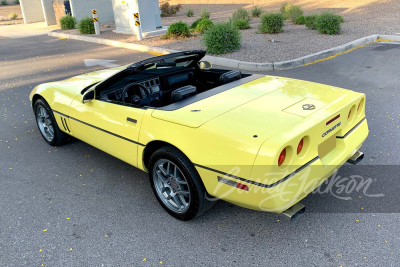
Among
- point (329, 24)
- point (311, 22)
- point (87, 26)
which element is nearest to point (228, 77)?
point (329, 24)

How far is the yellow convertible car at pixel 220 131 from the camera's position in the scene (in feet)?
8.46

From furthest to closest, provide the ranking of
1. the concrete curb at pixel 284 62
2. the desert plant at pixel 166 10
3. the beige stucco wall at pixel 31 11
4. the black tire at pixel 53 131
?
the beige stucco wall at pixel 31 11 → the desert plant at pixel 166 10 → the concrete curb at pixel 284 62 → the black tire at pixel 53 131

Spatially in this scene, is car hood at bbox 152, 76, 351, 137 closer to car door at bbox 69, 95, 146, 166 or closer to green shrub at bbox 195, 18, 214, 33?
car door at bbox 69, 95, 146, 166

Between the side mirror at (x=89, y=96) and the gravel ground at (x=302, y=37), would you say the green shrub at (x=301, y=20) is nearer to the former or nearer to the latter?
the gravel ground at (x=302, y=37)

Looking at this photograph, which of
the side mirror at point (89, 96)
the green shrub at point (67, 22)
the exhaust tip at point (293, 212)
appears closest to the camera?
the exhaust tip at point (293, 212)

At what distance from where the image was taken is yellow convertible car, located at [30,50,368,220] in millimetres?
2580

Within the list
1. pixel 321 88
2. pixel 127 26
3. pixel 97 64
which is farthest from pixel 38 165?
pixel 127 26

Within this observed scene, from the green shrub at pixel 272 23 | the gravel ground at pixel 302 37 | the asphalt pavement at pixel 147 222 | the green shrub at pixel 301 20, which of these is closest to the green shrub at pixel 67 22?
the gravel ground at pixel 302 37

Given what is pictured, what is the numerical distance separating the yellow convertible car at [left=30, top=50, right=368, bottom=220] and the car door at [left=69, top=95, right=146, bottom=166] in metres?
0.01

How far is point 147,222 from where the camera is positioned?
128 inches

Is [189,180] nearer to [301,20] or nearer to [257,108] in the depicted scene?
[257,108]

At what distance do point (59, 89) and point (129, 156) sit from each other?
166 centimetres

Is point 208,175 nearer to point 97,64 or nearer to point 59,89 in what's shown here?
point 59,89

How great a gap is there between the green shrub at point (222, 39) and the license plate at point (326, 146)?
732 centimetres
